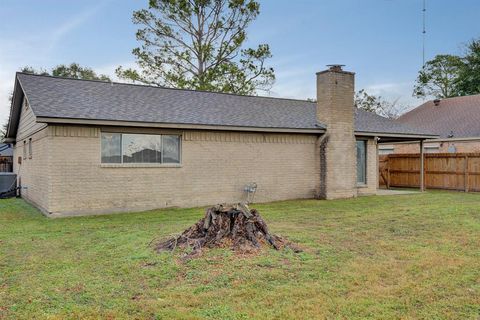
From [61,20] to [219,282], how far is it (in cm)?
1543

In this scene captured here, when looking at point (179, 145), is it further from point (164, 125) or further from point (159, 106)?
point (159, 106)

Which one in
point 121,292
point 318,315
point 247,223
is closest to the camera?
point 318,315

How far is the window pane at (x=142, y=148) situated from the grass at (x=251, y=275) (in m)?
2.91

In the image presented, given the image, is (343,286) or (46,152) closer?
(343,286)

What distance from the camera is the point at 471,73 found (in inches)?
1371

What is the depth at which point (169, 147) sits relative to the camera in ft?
41.9

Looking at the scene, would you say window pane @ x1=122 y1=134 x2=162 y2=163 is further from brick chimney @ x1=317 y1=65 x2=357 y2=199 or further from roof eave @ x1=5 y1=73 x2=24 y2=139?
brick chimney @ x1=317 y1=65 x2=357 y2=199

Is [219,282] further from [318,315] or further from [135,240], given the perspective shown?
[135,240]

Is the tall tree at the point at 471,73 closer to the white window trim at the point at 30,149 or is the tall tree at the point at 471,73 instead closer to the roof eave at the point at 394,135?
the roof eave at the point at 394,135

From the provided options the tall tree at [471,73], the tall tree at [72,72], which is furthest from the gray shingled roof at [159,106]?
the tall tree at [72,72]

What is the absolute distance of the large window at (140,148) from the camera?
1177 centimetres

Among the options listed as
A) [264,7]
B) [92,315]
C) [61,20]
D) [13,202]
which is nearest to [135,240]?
[92,315]

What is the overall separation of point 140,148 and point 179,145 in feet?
4.06

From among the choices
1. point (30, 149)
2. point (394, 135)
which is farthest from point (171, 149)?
point (394, 135)
